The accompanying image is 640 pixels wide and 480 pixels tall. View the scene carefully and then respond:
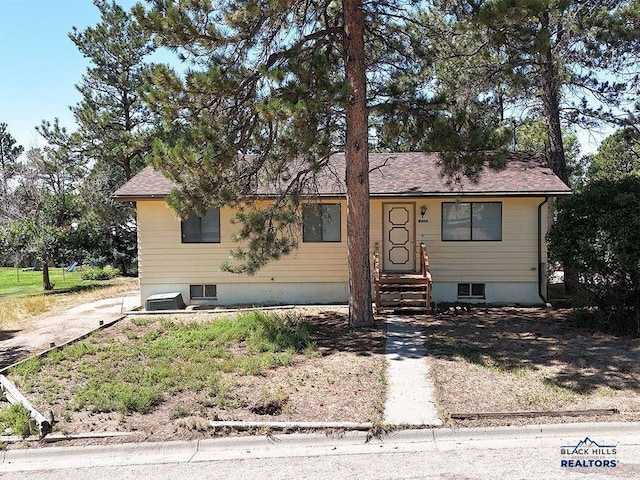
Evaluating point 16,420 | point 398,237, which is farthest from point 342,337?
point 16,420

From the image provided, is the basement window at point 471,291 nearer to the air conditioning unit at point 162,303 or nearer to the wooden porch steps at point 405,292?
the wooden porch steps at point 405,292

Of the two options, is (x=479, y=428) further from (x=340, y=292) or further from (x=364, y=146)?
(x=340, y=292)

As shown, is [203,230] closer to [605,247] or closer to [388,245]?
[388,245]

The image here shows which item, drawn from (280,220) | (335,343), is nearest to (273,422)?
(335,343)

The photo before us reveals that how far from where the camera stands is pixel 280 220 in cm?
1006

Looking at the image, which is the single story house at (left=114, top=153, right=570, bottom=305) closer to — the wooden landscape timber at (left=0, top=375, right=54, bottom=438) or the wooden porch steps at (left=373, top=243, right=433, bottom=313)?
the wooden porch steps at (left=373, top=243, right=433, bottom=313)

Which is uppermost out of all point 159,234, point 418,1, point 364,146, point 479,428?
point 418,1

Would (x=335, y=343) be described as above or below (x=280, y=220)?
below

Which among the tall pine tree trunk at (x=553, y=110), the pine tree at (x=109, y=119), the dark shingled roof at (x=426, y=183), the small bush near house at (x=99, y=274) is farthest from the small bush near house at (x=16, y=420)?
the small bush near house at (x=99, y=274)

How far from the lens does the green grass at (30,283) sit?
67.7 ft

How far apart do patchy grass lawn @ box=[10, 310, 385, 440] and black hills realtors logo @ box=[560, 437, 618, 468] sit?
6.33 ft

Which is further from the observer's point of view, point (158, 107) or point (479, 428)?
point (158, 107)

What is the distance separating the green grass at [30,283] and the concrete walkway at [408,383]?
630 inches

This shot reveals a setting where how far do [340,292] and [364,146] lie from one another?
4959 millimetres
